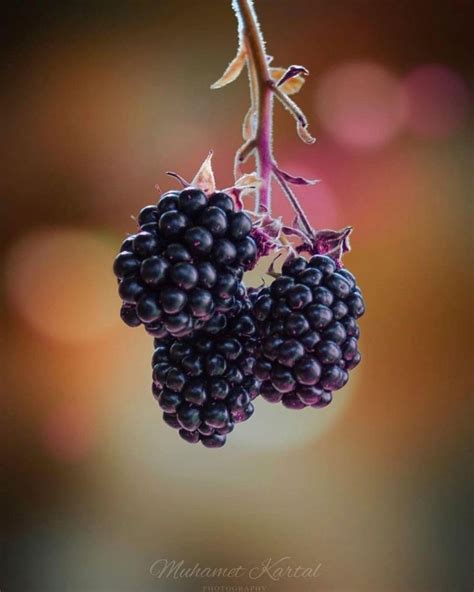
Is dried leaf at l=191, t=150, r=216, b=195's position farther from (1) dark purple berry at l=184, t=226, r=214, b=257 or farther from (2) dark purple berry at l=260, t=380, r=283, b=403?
(2) dark purple berry at l=260, t=380, r=283, b=403

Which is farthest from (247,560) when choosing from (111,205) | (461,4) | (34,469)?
(461,4)

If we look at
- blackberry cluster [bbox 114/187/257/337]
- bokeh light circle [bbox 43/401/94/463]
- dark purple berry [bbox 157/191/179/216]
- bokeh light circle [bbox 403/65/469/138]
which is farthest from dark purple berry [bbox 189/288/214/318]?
bokeh light circle [bbox 403/65/469/138]

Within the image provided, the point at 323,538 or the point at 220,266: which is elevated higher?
the point at 220,266

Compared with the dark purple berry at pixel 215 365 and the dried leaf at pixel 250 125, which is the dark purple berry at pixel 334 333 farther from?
the dried leaf at pixel 250 125

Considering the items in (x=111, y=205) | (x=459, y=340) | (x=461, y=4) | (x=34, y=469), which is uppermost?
(x=461, y=4)

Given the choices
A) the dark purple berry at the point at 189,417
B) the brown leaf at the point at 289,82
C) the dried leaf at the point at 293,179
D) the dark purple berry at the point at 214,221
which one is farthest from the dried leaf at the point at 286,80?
the dark purple berry at the point at 189,417

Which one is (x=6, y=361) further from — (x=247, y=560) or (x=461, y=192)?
(x=461, y=192)
